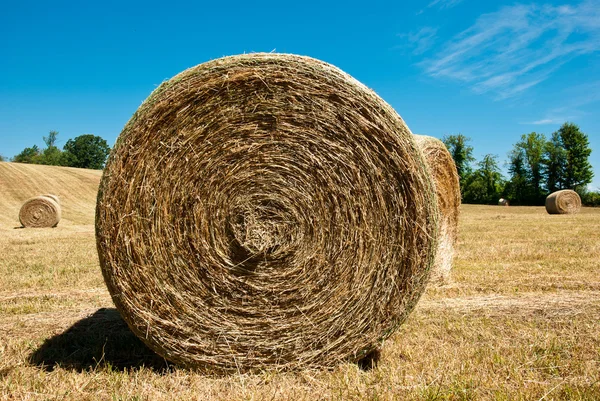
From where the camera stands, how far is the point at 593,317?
477 cm

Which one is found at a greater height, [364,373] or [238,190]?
[238,190]

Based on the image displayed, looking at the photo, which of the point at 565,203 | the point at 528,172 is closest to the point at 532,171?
the point at 528,172

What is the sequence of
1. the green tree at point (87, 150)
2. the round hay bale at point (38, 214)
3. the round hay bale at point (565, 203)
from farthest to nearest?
the green tree at point (87, 150) → the round hay bale at point (565, 203) → the round hay bale at point (38, 214)

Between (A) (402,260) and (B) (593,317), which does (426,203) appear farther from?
(B) (593,317)

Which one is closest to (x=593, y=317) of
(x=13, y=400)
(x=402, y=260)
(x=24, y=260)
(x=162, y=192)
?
(x=402, y=260)

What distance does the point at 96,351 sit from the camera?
407 cm

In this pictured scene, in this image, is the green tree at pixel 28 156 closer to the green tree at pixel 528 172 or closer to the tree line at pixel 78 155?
the tree line at pixel 78 155

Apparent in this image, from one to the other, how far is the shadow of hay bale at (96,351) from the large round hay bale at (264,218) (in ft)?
1.38

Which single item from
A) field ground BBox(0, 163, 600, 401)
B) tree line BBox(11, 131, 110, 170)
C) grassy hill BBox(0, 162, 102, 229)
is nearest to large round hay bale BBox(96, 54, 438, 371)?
field ground BBox(0, 163, 600, 401)

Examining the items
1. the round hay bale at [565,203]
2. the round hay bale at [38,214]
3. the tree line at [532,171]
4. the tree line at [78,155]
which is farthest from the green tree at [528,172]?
the tree line at [78,155]

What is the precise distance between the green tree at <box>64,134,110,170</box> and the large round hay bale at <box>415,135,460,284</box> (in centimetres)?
8450

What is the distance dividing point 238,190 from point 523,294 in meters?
4.20

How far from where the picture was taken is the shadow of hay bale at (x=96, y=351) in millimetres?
3785

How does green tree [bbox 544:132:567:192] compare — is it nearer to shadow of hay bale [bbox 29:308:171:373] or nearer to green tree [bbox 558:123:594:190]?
green tree [bbox 558:123:594:190]
